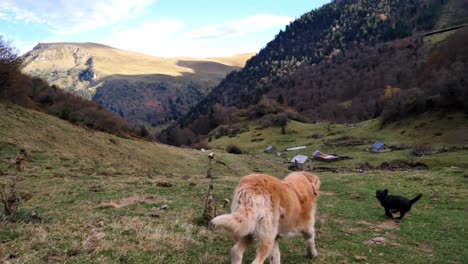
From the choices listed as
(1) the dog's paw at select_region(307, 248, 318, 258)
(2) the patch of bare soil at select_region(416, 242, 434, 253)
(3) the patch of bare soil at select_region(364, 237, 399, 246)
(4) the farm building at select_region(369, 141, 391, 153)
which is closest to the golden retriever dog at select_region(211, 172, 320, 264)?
(1) the dog's paw at select_region(307, 248, 318, 258)

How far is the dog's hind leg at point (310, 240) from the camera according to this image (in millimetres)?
9641

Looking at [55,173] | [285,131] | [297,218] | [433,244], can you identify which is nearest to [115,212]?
[297,218]

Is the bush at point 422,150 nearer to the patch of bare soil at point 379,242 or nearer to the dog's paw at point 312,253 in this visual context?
the patch of bare soil at point 379,242

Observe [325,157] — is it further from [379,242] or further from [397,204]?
[379,242]

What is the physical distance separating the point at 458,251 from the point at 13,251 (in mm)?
14321

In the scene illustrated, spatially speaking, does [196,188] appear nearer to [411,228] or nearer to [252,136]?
[411,228]

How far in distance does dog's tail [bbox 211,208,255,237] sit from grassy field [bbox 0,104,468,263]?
238 cm

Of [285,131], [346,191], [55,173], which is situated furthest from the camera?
[285,131]

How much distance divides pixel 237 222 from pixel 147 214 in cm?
854

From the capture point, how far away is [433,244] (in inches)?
579

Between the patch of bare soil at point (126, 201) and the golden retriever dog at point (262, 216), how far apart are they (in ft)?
32.7

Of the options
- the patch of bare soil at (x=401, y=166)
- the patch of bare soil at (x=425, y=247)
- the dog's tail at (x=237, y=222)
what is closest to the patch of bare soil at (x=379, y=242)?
the patch of bare soil at (x=425, y=247)

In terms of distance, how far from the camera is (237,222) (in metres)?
6.84

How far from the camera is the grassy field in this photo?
29.9ft
